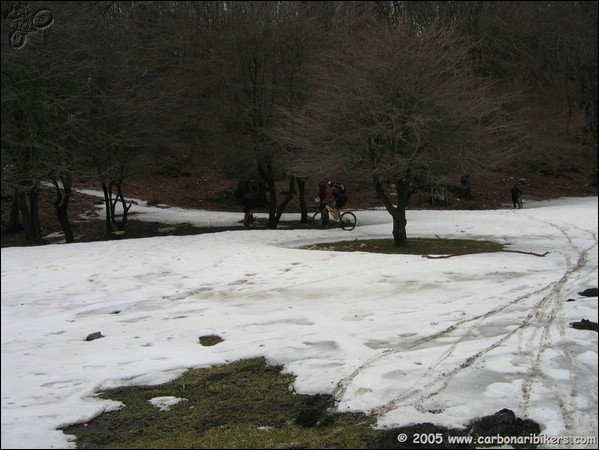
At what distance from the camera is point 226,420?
4.64 metres

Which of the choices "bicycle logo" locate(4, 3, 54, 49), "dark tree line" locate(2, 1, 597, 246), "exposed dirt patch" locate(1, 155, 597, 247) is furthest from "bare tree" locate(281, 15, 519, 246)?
"exposed dirt patch" locate(1, 155, 597, 247)

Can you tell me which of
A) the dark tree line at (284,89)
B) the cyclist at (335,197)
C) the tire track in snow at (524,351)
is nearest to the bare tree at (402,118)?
the dark tree line at (284,89)

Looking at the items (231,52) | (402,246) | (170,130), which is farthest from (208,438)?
(170,130)

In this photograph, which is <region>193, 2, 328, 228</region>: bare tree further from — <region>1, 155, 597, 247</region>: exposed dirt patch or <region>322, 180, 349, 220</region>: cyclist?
<region>1, 155, 597, 247</region>: exposed dirt patch

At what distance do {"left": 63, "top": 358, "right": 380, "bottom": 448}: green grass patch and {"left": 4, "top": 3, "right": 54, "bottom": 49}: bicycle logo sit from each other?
9.35 metres

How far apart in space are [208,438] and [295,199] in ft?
92.2

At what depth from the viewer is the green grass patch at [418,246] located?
13898mm

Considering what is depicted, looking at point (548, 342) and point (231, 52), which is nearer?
point (548, 342)

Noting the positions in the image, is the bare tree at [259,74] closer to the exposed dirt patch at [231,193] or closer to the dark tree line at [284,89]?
the dark tree line at [284,89]

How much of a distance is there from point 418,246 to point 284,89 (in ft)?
25.2

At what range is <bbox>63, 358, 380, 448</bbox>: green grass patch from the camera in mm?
4180

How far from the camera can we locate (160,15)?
27.9 metres

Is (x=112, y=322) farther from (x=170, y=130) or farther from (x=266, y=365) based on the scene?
(x=170, y=130)

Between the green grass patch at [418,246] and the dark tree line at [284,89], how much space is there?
0.61 meters
